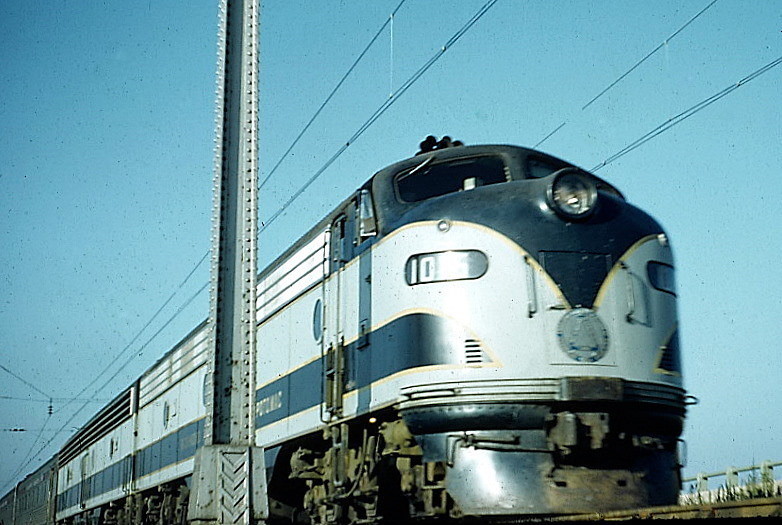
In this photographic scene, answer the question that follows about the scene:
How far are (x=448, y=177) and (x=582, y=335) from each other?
242 cm

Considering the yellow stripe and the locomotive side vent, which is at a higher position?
the yellow stripe

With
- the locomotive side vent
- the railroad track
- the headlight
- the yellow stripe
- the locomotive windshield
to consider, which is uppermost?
the locomotive windshield

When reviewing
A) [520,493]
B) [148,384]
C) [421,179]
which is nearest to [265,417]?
[421,179]

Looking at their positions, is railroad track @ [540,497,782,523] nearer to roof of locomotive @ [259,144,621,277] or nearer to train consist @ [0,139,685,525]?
train consist @ [0,139,685,525]

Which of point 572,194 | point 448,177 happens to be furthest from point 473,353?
point 448,177

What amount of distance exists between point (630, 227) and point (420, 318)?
2268 millimetres

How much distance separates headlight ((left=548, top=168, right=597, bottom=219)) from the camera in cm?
890

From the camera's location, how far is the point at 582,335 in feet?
28.3

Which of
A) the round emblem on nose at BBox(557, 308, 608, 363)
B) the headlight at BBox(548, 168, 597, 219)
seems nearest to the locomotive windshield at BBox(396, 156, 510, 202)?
the headlight at BBox(548, 168, 597, 219)

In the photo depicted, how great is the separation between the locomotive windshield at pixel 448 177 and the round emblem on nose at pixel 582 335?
6.21 feet

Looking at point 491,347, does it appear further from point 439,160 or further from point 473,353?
point 439,160

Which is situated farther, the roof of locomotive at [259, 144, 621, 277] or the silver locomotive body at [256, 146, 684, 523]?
the roof of locomotive at [259, 144, 621, 277]

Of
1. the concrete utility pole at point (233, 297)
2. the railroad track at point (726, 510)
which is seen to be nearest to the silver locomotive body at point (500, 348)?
the concrete utility pole at point (233, 297)

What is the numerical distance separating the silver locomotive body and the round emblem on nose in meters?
0.02
